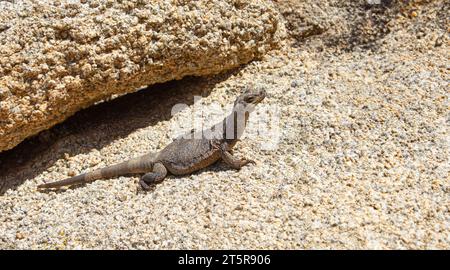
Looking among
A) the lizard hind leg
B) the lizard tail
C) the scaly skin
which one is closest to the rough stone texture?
the lizard tail

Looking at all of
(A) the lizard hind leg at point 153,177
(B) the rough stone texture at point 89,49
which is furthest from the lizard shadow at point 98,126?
(A) the lizard hind leg at point 153,177

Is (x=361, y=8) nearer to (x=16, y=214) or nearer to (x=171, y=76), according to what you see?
(x=171, y=76)

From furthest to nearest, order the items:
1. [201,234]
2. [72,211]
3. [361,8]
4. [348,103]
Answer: [361,8] < [348,103] < [72,211] < [201,234]

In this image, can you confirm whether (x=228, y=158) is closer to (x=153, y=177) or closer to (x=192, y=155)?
(x=192, y=155)

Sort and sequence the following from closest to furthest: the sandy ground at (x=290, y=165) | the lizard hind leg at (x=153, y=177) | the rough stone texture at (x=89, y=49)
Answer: the sandy ground at (x=290, y=165), the rough stone texture at (x=89, y=49), the lizard hind leg at (x=153, y=177)

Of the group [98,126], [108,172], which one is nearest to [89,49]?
[98,126]

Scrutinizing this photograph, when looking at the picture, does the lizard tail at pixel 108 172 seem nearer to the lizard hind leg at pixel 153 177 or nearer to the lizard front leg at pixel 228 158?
the lizard hind leg at pixel 153 177
